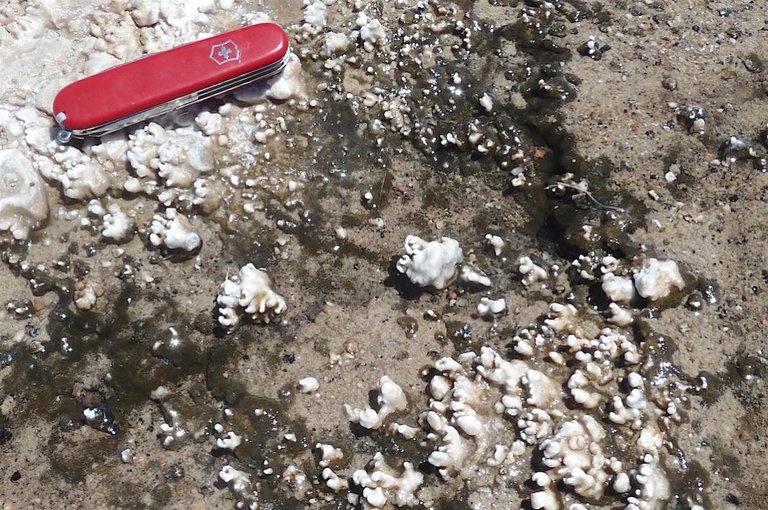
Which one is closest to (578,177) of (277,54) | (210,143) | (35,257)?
(277,54)

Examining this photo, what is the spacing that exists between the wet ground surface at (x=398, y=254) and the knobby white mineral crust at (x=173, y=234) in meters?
0.11

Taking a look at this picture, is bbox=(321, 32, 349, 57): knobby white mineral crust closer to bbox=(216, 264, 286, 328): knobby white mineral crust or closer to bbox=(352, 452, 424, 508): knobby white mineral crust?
bbox=(216, 264, 286, 328): knobby white mineral crust

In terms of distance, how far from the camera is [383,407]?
152 inches

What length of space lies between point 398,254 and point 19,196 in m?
2.80

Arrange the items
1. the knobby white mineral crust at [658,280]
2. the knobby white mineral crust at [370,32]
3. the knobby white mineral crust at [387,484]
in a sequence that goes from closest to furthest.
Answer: the knobby white mineral crust at [387,484]
the knobby white mineral crust at [658,280]
the knobby white mineral crust at [370,32]

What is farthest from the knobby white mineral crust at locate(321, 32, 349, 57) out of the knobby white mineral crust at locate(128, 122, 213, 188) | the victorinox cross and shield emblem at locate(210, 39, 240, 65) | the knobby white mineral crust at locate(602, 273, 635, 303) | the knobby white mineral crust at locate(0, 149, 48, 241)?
the knobby white mineral crust at locate(602, 273, 635, 303)

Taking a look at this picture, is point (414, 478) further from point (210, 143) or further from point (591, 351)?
point (210, 143)

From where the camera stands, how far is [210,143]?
4.48 metres

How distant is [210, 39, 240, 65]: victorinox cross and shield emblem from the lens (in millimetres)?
4332

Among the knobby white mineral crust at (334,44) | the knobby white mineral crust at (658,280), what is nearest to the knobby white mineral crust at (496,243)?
the knobby white mineral crust at (658,280)

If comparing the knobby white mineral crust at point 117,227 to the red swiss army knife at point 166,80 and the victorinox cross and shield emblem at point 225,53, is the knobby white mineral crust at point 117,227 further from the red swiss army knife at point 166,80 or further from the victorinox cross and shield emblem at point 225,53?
the victorinox cross and shield emblem at point 225,53

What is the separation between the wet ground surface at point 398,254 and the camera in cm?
386

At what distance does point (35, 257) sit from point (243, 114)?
1854mm

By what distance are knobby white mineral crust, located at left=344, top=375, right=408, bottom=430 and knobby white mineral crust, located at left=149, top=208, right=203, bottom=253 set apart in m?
1.62
